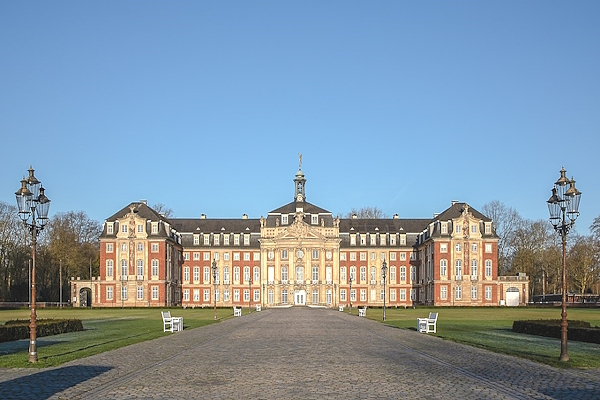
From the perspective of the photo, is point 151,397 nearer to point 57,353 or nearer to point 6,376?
point 6,376

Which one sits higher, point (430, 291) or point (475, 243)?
point (475, 243)

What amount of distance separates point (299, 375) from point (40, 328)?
56.9 feet

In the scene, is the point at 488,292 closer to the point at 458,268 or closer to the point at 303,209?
the point at 458,268

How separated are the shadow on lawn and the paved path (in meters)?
0.02

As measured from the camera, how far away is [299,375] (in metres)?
16.3

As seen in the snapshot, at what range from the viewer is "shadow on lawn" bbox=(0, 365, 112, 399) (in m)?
13.5

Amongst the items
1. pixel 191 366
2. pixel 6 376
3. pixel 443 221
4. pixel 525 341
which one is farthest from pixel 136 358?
pixel 443 221

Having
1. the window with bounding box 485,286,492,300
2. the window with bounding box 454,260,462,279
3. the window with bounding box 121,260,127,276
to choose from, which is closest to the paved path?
the window with bounding box 454,260,462,279

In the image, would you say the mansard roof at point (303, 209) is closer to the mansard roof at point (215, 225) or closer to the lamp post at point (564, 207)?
the mansard roof at point (215, 225)

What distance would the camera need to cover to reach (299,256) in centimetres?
10769

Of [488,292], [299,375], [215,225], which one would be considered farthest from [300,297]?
[299,375]

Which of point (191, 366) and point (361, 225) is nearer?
point (191, 366)

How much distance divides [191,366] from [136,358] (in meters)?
2.71

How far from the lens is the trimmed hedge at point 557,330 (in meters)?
27.3
